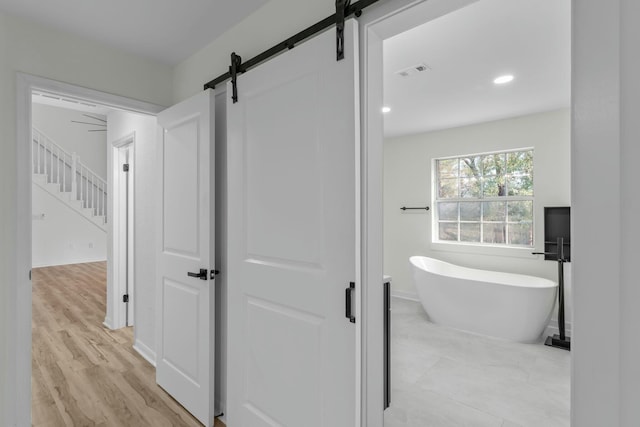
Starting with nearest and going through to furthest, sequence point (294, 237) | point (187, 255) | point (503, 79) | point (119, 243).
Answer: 1. point (294, 237)
2. point (187, 255)
3. point (503, 79)
4. point (119, 243)

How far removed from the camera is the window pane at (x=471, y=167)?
4.47 meters

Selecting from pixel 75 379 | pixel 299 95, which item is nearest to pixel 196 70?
pixel 299 95

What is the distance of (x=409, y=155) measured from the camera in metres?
5.02

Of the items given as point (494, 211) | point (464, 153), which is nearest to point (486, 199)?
point (494, 211)

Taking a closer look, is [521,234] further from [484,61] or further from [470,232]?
[484,61]

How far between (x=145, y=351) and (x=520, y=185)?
4629 millimetres

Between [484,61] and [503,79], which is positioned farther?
[503,79]

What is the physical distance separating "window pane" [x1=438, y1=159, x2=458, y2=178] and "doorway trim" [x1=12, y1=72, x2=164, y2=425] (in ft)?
14.9

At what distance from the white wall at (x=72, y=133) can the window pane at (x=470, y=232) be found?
770 centimetres

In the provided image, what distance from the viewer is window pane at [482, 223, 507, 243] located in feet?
13.9

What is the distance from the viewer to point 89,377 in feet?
8.44

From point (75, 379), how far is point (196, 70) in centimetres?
259

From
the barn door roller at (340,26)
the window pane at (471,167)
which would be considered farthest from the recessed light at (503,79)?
the barn door roller at (340,26)

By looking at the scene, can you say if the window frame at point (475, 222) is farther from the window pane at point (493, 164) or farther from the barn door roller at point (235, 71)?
the barn door roller at point (235, 71)
